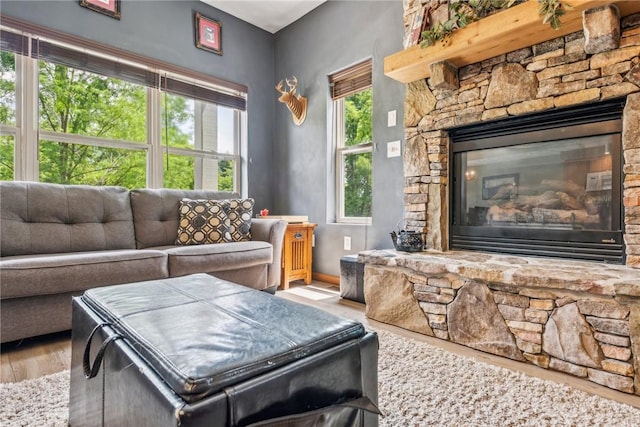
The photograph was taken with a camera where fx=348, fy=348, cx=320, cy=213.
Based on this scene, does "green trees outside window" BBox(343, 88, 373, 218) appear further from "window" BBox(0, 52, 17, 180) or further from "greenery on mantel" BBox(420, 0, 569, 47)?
"window" BBox(0, 52, 17, 180)

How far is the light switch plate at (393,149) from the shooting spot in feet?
9.52

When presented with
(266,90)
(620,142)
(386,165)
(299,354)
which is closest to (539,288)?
(620,142)

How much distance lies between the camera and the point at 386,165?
2996 mm

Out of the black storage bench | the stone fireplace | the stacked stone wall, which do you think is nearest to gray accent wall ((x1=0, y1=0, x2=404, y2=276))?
the stacked stone wall

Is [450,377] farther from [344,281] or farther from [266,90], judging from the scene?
[266,90]

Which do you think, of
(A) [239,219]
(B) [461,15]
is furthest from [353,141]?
(B) [461,15]

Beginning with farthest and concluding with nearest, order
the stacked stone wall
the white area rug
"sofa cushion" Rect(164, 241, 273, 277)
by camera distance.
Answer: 1. "sofa cushion" Rect(164, 241, 273, 277)
2. the stacked stone wall
3. the white area rug

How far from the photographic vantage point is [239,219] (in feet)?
9.83

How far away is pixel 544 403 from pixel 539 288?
0.53 m

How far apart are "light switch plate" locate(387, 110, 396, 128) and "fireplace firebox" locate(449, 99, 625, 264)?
22.1 inches

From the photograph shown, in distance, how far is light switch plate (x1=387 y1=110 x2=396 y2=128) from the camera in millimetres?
2922

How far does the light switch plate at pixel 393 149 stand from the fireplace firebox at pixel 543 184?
49 cm

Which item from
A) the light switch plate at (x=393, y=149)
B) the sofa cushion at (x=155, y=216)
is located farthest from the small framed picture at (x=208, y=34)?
the light switch plate at (x=393, y=149)

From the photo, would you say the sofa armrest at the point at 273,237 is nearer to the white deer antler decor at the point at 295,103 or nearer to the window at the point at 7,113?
the white deer antler decor at the point at 295,103
